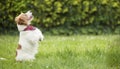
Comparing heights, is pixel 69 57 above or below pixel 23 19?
below

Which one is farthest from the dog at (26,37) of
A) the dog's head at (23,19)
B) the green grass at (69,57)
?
the green grass at (69,57)

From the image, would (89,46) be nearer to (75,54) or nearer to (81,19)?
(75,54)

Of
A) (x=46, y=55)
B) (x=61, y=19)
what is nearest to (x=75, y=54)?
(x=46, y=55)

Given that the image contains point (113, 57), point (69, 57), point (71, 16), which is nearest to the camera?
point (113, 57)

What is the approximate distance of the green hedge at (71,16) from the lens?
11891 mm

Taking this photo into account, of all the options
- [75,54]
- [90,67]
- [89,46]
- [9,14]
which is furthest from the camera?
[9,14]

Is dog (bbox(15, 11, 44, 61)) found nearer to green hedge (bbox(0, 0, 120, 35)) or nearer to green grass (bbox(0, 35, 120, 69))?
green grass (bbox(0, 35, 120, 69))

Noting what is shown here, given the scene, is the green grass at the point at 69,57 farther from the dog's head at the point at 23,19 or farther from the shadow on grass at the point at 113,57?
the dog's head at the point at 23,19

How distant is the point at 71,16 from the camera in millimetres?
12031

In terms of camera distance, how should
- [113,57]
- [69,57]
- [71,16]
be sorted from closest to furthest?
[113,57] < [69,57] < [71,16]

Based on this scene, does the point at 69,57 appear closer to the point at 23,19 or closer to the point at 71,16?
the point at 23,19

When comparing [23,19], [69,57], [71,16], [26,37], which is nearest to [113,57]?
[69,57]

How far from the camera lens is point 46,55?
8188mm

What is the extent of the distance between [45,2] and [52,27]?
2.61ft
